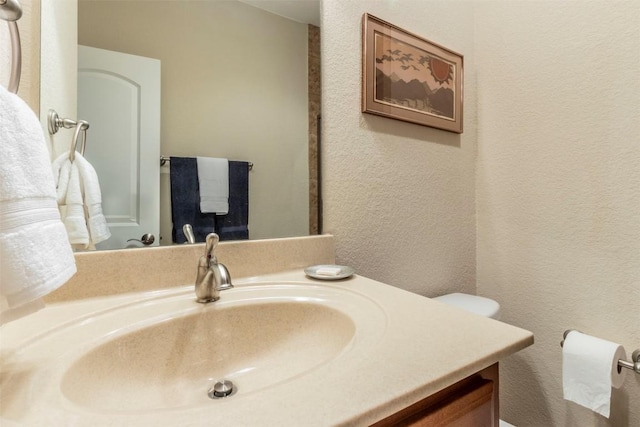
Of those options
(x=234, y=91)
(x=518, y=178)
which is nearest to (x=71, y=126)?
(x=234, y=91)

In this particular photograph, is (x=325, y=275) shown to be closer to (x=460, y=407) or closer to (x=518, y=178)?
(x=460, y=407)

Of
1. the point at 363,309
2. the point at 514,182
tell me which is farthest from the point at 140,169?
the point at 514,182

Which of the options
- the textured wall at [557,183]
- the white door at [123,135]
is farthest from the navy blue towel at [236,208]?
the textured wall at [557,183]

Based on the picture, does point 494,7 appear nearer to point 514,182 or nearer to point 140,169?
point 514,182

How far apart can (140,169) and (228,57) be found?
0.40 meters

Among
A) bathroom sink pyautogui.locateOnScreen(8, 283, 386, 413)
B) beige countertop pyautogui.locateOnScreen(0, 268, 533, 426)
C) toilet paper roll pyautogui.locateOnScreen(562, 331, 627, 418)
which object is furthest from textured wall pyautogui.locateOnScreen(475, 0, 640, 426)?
bathroom sink pyautogui.locateOnScreen(8, 283, 386, 413)

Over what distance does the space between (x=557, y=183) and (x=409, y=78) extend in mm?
676

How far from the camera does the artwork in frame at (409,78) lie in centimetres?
104

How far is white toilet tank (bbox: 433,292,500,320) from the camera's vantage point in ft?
3.51

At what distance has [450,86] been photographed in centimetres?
129

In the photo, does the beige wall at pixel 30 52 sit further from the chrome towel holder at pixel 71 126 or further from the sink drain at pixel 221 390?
the sink drain at pixel 221 390

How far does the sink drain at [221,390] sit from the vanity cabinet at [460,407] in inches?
12.1

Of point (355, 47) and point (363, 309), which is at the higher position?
point (355, 47)

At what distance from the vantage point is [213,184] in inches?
33.0
